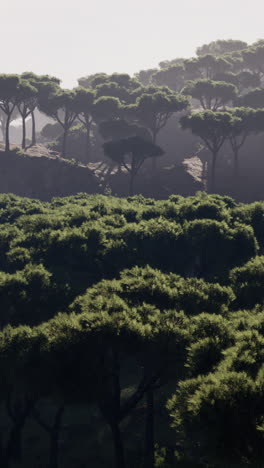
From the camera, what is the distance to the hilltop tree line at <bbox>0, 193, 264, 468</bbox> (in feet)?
52.0

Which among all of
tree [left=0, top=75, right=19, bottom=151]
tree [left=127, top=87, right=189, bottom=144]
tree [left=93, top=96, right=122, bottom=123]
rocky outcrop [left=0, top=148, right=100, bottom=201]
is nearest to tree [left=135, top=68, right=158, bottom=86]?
tree [left=93, top=96, right=122, bottom=123]

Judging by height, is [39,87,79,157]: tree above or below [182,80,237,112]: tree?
below

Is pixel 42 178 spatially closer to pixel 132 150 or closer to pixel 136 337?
pixel 132 150

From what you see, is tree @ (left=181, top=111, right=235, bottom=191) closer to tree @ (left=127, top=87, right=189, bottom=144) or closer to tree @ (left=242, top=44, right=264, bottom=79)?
tree @ (left=127, top=87, right=189, bottom=144)

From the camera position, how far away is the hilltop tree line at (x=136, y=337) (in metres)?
15.8

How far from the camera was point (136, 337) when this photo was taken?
68.9ft

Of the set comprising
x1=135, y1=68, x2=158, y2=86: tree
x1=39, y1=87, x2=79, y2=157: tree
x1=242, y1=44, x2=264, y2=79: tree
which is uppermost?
x1=135, y1=68, x2=158, y2=86: tree

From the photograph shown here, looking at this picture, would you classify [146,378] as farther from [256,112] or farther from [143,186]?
[256,112]

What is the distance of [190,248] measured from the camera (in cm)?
3484

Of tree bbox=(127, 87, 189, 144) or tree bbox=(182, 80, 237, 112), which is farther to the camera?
tree bbox=(182, 80, 237, 112)

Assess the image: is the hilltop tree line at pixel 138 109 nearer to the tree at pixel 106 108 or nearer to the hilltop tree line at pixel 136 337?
the tree at pixel 106 108

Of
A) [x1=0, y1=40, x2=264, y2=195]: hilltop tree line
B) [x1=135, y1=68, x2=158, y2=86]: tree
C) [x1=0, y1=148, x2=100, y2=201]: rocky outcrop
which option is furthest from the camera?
[x1=135, y1=68, x2=158, y2=86]: tree

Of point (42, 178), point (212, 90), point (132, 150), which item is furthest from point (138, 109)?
point (42, 178)

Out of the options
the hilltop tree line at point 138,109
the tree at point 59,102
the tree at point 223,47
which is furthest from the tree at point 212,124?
the tree at point 223,47
